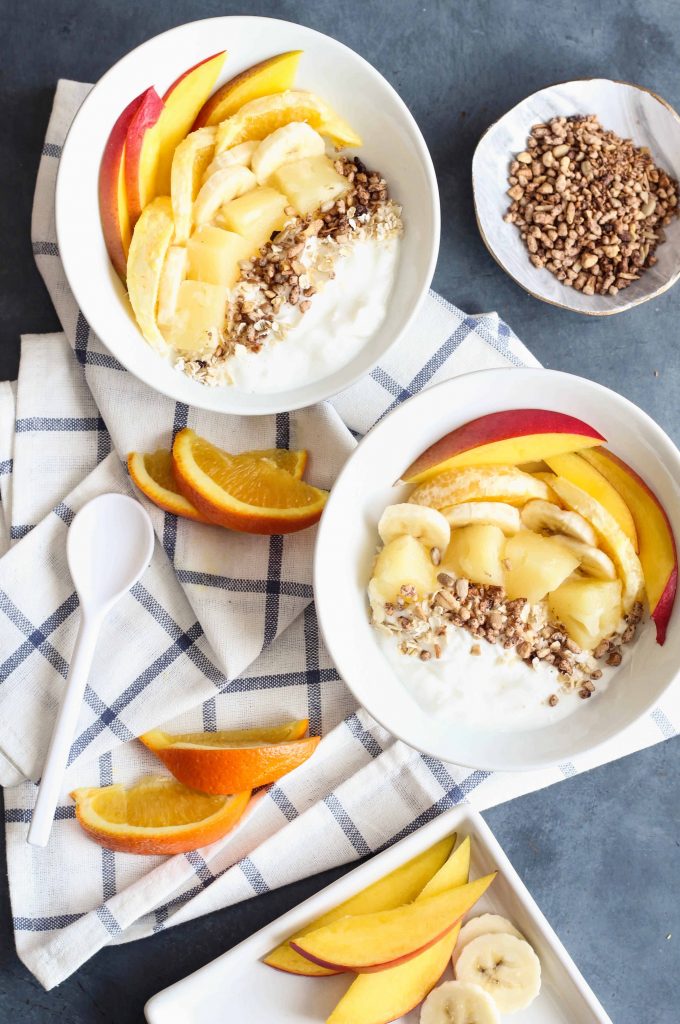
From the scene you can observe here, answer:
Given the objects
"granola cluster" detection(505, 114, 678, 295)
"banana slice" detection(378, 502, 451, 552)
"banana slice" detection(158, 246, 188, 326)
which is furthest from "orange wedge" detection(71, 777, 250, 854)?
"granola cluster" detection(505, 114, 678, 295)

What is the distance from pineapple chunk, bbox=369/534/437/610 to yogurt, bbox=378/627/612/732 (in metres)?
0.09

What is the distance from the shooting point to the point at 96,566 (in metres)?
1.60

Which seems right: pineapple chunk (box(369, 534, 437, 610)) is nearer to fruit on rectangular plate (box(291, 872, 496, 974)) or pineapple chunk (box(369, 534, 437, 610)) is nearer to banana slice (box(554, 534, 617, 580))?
banana slice (box(554, 534, 617, 580))

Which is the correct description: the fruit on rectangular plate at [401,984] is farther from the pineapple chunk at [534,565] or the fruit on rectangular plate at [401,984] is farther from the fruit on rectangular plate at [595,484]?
the fruit on rectangular plate at [595,484]

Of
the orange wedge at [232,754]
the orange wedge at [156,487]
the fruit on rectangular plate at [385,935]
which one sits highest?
the orange wedge at [156,487]

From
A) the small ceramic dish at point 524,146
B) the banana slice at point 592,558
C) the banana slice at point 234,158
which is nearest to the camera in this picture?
the banana slice at point 592,558

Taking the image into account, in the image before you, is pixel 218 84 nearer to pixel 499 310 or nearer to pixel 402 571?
pixel 499 310

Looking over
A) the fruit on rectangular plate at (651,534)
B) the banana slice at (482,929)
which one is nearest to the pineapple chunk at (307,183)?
the fruit on rectangular plate at (651,534)

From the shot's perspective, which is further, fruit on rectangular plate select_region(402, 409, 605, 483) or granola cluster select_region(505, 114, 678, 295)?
granola cluster select_region(505, 114, 678, 295)

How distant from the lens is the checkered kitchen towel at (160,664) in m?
1.61

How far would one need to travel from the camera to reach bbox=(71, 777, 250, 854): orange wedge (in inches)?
61.4

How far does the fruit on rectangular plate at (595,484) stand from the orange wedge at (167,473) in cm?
47

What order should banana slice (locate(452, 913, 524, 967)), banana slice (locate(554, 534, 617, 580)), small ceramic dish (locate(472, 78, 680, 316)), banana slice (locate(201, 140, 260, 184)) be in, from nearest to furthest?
banana slice (locate(554, 534, 617, 580)) < banana slice (locate(201, 140, 260, 184)) < banana slice (locate(452, 913, 524, 967)) < small ceramic dish (locate(472, 78, 680, 316))

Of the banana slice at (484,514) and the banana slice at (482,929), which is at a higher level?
the banana slice at (484,514)
